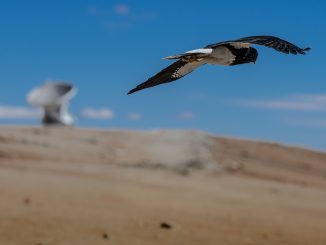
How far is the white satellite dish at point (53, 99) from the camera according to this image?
3281 cm

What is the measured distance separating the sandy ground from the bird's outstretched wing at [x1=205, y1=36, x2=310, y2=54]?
7.92 metres

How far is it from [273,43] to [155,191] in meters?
12.5

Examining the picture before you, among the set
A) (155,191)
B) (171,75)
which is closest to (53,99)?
(155,191)

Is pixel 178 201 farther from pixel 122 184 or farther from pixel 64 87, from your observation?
pixel 64 87

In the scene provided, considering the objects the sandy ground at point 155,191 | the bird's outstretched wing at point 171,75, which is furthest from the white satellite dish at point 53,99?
the bird's outstretched wing at point 171,75

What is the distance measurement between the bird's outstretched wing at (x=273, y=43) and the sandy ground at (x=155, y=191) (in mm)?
7923

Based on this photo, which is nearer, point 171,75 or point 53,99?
point 171,75

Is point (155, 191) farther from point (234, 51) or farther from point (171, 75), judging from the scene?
point (234, 51)

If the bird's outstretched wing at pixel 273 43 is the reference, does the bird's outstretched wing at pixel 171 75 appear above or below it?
below

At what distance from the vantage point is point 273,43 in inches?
145

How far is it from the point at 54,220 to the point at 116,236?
124cm

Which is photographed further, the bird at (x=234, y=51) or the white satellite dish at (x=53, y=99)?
the white satellite dish at (x=53, y=99)

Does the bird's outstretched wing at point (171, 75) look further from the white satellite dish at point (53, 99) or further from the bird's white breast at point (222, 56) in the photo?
the white satellite dish at point (53, 99)

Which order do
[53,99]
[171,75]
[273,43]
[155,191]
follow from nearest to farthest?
[273,43]
[171,75]
[155,191]
[53,99]
